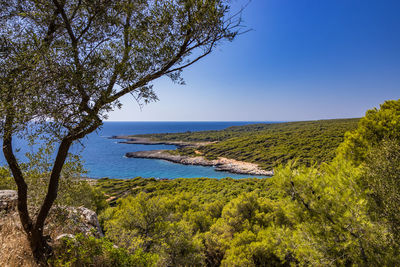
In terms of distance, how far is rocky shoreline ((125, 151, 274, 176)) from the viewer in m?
56.3

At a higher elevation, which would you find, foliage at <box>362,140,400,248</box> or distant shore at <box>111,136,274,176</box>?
foliage at <box>362,140,400,248</box>

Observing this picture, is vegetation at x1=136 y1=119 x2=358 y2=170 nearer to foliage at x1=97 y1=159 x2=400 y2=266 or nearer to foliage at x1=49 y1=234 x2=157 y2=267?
foliage at x1=97 y1=159 x2=400 y2=266

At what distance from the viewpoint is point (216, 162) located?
6888 centimetres

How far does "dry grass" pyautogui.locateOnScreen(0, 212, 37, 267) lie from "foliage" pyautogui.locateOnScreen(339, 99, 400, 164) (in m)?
15.4

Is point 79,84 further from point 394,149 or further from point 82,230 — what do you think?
point 394,149

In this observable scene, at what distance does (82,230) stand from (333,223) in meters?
7.86

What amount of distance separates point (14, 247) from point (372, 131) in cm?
1745

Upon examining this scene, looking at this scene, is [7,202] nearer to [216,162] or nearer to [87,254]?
[87,254]

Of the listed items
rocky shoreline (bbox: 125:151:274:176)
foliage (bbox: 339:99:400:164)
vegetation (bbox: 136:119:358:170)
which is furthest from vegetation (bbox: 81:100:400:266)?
rocky shoreline (bbox: 125:151:274:176)

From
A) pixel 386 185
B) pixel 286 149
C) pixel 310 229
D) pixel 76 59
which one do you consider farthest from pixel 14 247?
pixel 286 149


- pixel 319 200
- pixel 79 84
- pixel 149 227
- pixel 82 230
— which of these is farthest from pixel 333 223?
pixel 149 227

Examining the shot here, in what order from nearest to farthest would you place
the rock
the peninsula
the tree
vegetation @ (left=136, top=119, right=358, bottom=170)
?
the tree, the rock, vegetation @ (left=136, top=119, right=358, bottom=170), the peninsula

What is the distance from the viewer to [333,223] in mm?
5207

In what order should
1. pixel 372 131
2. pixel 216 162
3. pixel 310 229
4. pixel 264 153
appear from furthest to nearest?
pixel 216 162
pixel 264 153
pixel 372 131
pixel 310 229
